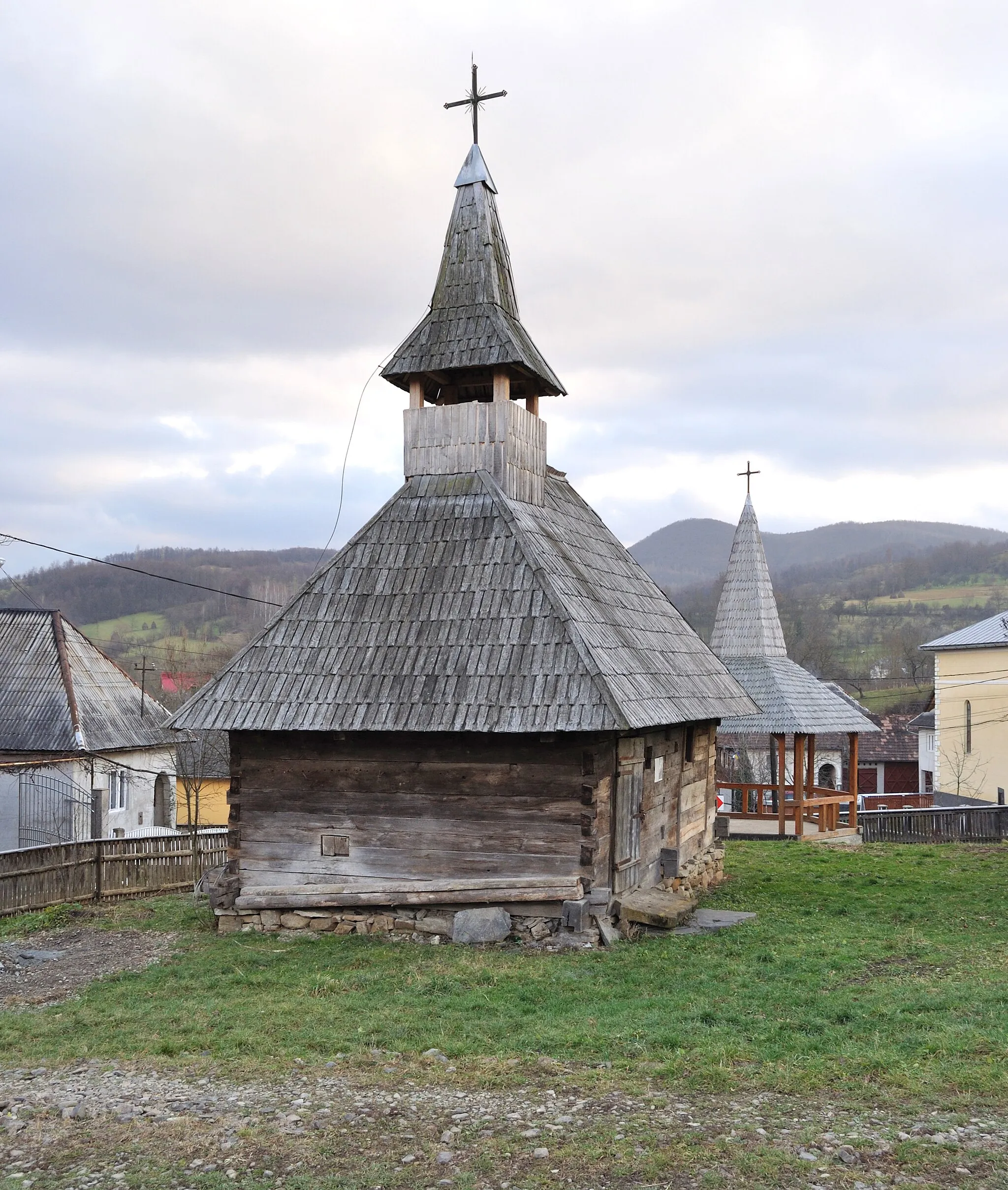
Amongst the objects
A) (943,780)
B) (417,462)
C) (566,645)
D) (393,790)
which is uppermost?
(417,462)

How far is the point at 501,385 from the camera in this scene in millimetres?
13867

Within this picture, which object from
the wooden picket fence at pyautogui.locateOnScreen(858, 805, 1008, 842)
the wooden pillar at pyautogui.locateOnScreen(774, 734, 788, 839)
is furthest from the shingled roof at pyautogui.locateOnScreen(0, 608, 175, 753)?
the wooden picket fence at pyautogui.locateOnScreen(858, 805, 1008, 842)

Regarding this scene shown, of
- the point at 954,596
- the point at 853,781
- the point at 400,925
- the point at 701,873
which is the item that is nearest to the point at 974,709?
the point at 853,781

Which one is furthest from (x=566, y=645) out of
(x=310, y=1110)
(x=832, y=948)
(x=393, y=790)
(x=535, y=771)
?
(x=310, y=1110)

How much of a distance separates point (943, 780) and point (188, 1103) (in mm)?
33846

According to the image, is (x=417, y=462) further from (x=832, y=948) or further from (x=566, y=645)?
(x=832, y=948)

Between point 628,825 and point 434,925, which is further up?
point 628,825

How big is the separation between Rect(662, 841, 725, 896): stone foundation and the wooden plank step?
3.26ft

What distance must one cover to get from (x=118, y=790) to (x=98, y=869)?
11277 millimetres

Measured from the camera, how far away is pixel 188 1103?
21.5 ft

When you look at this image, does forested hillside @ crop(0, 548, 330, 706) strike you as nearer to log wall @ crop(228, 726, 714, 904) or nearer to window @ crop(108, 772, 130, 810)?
window @ crop(108, 772, 130, 810)

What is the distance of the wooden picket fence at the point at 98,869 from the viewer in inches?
583

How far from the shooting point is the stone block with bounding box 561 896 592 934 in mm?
10789

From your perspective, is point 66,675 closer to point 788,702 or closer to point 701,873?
point 788,702
